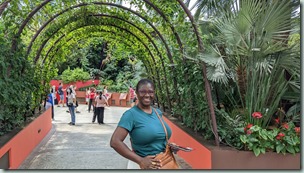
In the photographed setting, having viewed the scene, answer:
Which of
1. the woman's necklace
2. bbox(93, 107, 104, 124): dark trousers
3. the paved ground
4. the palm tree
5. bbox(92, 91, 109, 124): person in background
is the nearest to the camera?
the woman's necklace

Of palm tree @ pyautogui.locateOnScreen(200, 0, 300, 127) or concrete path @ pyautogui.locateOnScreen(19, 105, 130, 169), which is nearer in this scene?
palm tree @ pyautogui.locateOnScreen(200, 0, 300, 127)

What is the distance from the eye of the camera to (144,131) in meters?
2.06

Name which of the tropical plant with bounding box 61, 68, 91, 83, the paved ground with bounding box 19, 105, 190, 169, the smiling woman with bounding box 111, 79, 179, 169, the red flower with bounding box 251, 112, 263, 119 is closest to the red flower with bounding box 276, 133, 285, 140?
the red flower with bounding box 251, 112, 263, 119

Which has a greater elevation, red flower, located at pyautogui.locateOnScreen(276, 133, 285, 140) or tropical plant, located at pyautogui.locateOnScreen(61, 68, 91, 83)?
tropical plant, located at pyautogui.locateOnScreen(61, 68, 91, 83)

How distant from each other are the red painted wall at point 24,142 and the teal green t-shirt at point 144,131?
2532 millimetres

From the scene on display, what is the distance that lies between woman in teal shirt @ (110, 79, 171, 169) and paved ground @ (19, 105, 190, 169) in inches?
66.2

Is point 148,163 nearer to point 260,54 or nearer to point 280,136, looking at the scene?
point 280,136

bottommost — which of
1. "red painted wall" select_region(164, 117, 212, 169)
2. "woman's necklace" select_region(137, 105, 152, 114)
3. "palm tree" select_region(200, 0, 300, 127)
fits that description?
"red painted wall" select_region(164, 117, 212, 169)

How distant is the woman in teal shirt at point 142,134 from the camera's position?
2.00m

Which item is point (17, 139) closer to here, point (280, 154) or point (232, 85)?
point (232, 85)

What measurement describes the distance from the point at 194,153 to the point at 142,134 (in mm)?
2523

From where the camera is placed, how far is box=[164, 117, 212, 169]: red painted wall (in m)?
3.77

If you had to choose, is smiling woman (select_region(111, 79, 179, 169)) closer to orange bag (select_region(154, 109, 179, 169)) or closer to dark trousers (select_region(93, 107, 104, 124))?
orange bag (select_region(154, 109, 179, 169))

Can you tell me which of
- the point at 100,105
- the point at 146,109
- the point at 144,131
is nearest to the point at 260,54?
the point at 146,109
